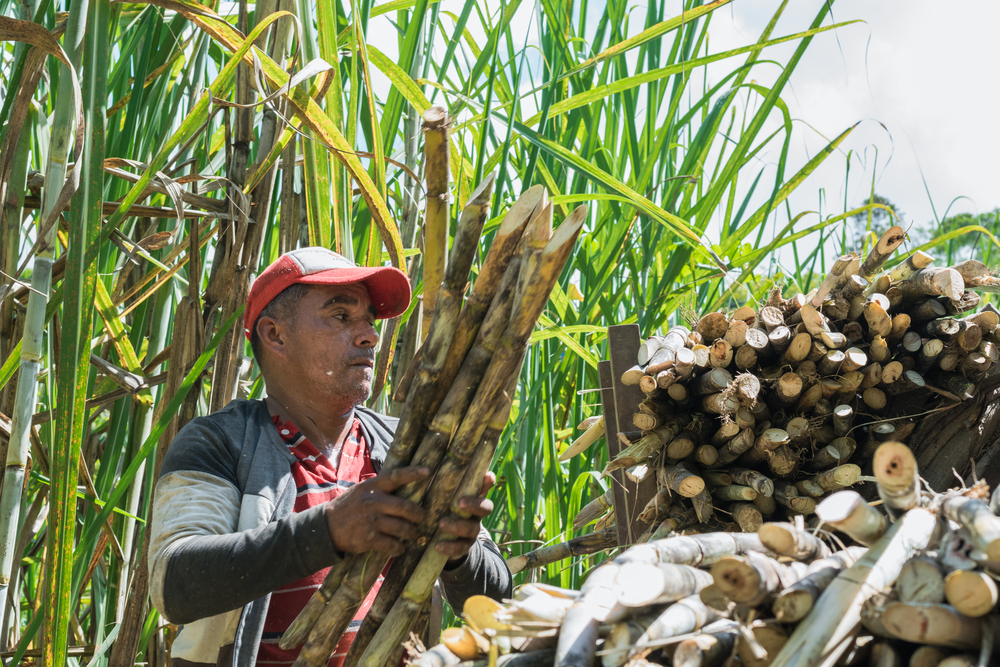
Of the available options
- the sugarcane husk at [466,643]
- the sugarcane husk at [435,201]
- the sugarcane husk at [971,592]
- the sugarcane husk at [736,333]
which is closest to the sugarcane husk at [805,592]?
the sugarcane husk at [971,592]

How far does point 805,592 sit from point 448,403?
1.77ft

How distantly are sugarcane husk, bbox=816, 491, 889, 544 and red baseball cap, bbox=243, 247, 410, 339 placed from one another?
3.34ft

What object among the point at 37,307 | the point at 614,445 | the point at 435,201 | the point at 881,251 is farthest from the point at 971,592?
the point at 37,307

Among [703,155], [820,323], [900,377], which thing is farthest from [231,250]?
[900,377]

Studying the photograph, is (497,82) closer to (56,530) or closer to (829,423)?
(829,423)

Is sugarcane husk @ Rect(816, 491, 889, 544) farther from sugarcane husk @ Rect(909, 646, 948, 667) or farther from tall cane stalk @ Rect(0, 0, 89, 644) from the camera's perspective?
tall cane stalk @ Rect(0, 0, 89, 644)

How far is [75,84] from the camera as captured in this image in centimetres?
111

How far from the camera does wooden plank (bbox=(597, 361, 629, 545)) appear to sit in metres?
1.85

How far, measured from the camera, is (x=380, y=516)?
3.59ft

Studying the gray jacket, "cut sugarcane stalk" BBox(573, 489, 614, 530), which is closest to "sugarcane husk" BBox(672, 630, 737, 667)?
the gray jacket

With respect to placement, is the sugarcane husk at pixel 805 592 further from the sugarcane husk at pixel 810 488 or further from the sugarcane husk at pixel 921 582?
the sugarcane husk at pixel 810 488

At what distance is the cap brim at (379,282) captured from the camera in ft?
5.07

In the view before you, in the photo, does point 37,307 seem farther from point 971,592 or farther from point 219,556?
point 971,592

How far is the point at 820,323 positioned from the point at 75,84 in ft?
4.91
